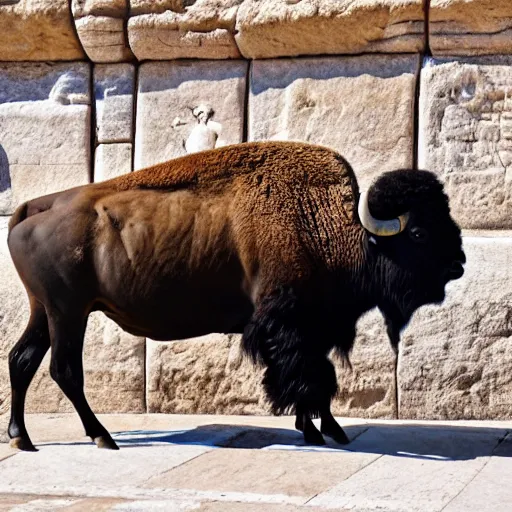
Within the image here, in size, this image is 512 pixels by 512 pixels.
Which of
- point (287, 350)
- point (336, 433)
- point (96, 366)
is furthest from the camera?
point (96, 366)

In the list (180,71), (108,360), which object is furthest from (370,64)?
(108,360)

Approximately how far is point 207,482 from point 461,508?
1.27m

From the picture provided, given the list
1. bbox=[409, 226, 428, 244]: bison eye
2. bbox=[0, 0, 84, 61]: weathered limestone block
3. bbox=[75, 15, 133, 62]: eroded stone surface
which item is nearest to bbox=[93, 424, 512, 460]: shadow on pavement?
bbox=[409, 226, 428, 244]: bison eye

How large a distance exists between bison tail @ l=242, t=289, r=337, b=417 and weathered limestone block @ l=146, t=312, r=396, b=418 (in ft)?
3.48

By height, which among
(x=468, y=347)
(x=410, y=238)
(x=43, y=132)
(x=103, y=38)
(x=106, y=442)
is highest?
(x=103, y=38)

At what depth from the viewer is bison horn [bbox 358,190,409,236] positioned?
6305mm

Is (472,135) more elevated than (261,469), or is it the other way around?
(472,135)

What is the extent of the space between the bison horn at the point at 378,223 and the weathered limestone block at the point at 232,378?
1199mm

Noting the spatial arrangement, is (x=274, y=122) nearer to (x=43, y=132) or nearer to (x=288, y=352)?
(x=43, y=132)

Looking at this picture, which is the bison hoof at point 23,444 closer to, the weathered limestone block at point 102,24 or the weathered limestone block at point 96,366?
the weathered limestone block at point 96,366

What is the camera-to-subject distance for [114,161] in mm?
8047

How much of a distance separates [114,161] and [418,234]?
8.51 ft

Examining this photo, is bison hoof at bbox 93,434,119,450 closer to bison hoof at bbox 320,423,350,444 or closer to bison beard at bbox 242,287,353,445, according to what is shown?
bison beard at bbox 242,287,353,445

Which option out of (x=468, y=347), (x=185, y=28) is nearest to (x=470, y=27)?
(x=185, y=28)
